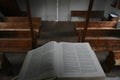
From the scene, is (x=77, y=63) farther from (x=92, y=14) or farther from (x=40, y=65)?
(x=92, y=14)

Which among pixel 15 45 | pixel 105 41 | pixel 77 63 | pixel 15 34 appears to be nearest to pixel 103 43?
pixel 105 41

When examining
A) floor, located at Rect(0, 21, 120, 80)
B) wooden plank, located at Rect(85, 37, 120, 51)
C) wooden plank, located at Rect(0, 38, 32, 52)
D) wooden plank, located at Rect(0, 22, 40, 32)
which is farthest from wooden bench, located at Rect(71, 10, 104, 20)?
wooden plank, located at Rect(0, 38, 32, 52)

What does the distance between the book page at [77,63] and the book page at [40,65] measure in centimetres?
4

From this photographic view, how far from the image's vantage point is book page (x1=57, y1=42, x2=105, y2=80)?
71 centimetres

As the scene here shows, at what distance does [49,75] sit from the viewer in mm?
694

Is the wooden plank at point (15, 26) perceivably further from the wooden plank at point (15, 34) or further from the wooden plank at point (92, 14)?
the wooden plank at point (92, 14)

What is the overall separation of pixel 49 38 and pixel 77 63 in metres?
3.82

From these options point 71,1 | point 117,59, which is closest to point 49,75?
point 117,59

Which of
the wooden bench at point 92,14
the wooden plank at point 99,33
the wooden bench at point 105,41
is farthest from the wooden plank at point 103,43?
the wooden bench at point 92,14

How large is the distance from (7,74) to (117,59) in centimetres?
209

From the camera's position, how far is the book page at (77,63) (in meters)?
0.71

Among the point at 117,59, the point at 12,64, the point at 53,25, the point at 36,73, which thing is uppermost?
the point at 36,73

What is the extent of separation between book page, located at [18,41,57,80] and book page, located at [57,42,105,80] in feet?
0.14

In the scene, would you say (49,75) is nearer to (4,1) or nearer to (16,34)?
(16,34)
